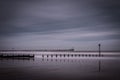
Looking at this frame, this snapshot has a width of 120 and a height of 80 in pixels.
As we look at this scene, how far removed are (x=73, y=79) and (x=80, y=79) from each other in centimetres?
109

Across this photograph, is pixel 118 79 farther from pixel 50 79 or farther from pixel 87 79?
pixel 50 79

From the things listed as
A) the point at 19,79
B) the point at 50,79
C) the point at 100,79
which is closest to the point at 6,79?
the point at 19,79

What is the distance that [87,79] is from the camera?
25.3 m

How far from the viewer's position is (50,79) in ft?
82.8

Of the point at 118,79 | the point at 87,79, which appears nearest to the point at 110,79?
the point at 118,79

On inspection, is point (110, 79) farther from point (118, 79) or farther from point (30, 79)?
point (30, 79)

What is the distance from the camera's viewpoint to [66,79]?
81.8 ft

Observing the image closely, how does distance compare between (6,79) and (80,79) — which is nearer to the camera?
(6,79)

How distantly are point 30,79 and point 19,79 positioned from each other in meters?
1.49

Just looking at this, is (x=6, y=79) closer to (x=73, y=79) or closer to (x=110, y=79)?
(x=73, y=79)

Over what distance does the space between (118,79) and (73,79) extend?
644 centimetres

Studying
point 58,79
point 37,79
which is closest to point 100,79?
point 58,79

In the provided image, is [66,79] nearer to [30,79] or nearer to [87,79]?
[87,79]

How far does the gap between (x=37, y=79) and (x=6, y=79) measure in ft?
13.8
